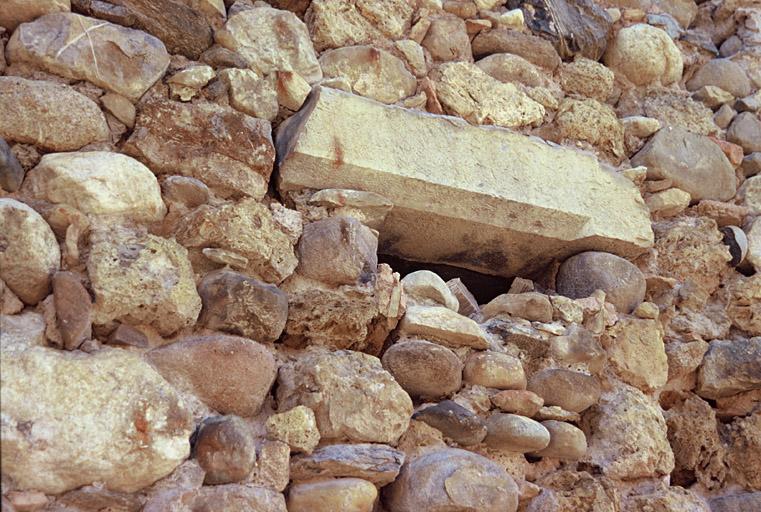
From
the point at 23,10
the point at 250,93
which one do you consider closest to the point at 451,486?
the point at 250,93

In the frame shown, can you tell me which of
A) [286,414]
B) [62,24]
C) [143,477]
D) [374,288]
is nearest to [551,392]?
[374,288]

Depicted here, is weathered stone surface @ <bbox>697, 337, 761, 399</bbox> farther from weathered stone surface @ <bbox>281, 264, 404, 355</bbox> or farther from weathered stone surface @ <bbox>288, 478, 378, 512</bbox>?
weathered stone surface @ <bbox>288, 478, 378, 512</bbox>

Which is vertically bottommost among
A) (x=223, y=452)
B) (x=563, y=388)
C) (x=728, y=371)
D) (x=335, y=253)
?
(x=728, y=371)

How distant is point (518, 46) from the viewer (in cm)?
250

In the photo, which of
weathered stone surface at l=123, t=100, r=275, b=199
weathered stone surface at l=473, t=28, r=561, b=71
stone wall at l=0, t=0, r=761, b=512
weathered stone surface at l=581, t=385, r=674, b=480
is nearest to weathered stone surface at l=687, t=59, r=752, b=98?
stone wall at l=0, t=0, r=761, b=512

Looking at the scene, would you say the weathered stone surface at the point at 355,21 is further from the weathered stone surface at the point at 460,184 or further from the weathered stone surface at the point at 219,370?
the weathered stone surface at the point at 219,370

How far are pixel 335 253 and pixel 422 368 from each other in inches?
12.2

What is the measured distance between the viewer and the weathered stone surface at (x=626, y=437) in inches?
72.6

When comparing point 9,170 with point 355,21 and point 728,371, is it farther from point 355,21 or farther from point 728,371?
point 728,371

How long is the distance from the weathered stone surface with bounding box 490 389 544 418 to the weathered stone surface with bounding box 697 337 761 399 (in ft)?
2.20

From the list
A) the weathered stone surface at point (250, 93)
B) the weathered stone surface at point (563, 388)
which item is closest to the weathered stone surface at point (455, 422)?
the weathered stone surface at point (563, 388)

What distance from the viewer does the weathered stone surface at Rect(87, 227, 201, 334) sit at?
1.44 metres

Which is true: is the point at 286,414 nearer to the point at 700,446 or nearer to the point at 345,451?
the point at 345,451

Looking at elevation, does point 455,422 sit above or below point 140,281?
below
